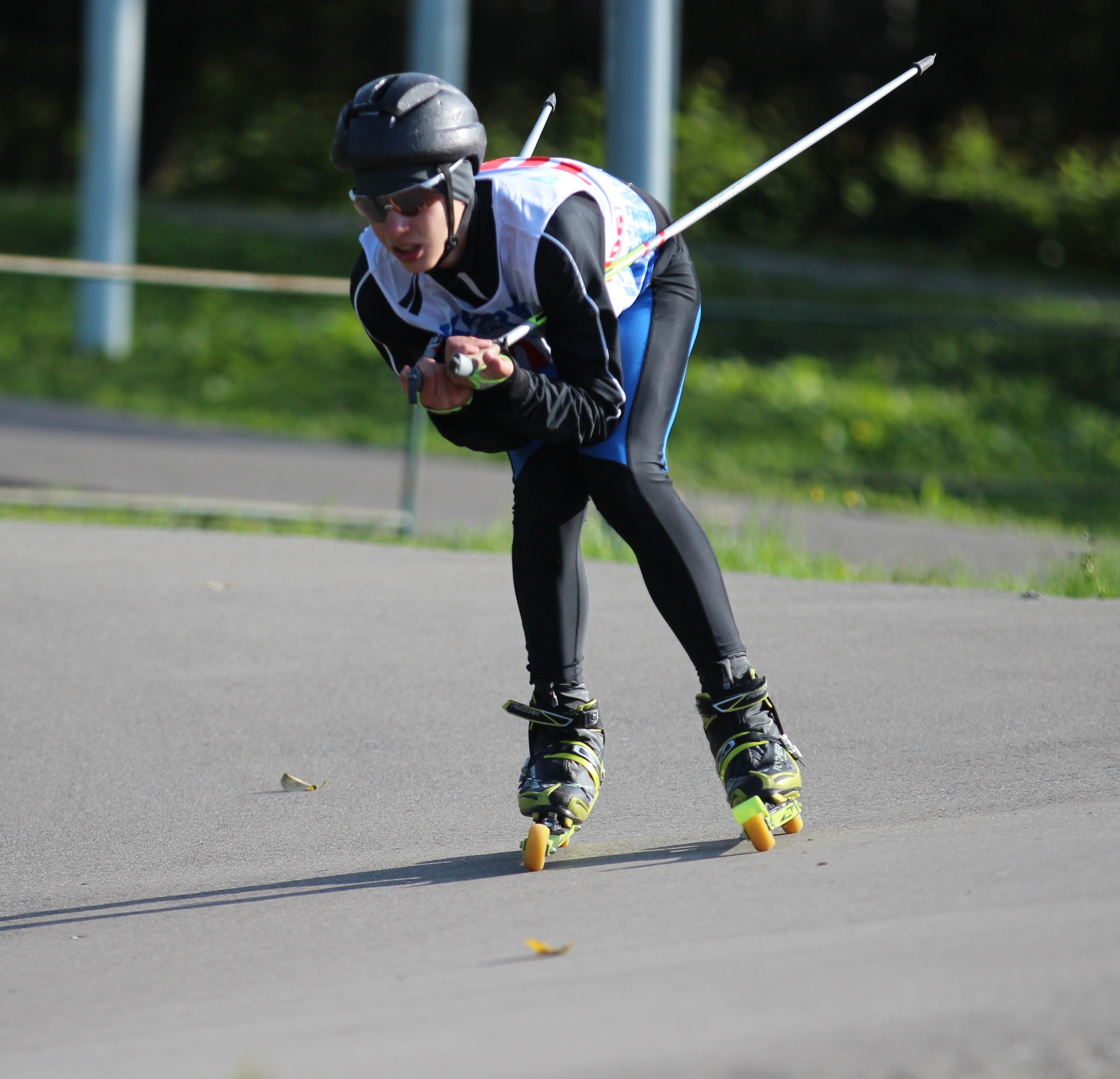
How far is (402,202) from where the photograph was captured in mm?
3291

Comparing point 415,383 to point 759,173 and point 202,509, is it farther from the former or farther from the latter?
point 202,509

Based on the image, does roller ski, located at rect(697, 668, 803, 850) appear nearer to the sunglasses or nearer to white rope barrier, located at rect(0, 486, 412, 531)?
the sunglasses

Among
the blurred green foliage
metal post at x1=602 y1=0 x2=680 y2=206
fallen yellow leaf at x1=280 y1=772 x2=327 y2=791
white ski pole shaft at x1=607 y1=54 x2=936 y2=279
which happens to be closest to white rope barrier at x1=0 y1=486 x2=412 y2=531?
metal post at x1=602 y1=0 x2=680 y2=206

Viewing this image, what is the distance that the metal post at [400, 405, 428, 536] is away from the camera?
8.66 metres

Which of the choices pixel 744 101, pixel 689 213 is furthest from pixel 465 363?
pixel 744 101

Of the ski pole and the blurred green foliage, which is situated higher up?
the blurred green foliage

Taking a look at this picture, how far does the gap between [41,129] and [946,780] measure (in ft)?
97.0

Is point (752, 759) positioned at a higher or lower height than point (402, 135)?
lower

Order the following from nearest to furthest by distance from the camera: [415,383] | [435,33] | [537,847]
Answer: [415,383] → [537,847] → [435,33]

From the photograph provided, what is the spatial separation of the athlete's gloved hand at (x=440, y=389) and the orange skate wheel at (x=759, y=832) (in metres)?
1.17

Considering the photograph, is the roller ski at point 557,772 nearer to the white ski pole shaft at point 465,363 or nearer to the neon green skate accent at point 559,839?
the neon green skate accent at point 559,839

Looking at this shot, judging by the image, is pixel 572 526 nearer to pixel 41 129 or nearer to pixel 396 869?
pixel 396 869

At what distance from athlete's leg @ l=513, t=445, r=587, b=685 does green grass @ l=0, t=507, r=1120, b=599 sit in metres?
3.13

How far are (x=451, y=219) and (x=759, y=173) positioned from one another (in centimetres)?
96
